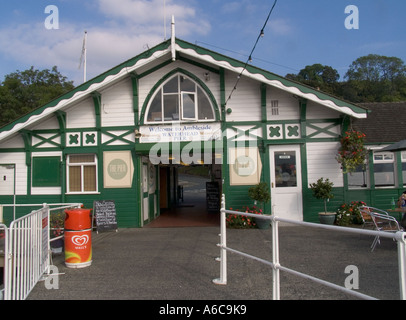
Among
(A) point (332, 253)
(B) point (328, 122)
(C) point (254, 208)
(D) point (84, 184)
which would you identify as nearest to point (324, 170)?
(B) point (328, 122)

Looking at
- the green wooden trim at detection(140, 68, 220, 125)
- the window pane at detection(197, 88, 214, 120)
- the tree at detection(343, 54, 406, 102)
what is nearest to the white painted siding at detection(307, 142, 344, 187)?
the window pane at detection(197, 88, 214, 120)

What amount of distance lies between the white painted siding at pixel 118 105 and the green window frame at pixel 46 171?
6.88 feet

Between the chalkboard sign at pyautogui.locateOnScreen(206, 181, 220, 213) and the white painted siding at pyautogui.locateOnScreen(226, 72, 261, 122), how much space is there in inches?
179

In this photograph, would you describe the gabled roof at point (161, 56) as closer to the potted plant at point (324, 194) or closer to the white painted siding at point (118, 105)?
the white painted siding at point (118, 105)

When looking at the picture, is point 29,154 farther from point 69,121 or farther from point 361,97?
point 361,97

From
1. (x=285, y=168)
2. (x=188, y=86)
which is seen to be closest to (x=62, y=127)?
(x=188, y=86)

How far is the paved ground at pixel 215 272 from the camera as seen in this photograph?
4.70 metres

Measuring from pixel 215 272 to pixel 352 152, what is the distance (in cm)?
631

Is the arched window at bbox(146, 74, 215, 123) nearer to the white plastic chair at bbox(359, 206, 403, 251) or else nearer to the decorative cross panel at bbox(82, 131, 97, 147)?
the decorative cross panel at bbox(82, 131, 97, 147)

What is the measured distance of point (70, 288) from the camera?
5449 millimetres

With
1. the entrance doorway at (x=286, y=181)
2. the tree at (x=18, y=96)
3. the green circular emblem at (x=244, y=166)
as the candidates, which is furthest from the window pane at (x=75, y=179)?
the tree at (x=18, y=96)

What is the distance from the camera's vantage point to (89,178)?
38.4 ft

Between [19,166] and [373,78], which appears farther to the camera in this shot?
[373,78]

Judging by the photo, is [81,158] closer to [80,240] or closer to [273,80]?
[80,240]
